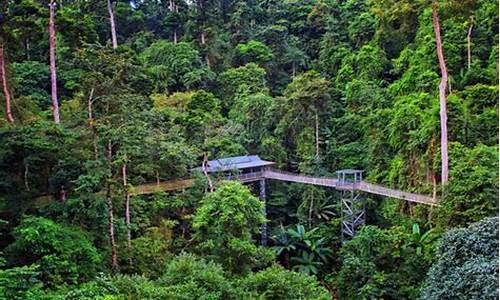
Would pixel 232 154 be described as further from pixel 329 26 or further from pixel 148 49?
pixel 329 26

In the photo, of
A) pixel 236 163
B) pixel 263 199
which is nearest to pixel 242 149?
pixel 236 163

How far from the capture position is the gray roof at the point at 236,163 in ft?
42.1

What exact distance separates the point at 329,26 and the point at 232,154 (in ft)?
28.1

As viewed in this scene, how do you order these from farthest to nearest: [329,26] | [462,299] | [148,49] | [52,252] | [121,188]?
[329,26] < [148,49] < [121,188] < [52,252] < [462,299]

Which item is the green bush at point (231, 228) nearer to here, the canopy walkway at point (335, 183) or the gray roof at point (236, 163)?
the gray roof at point (236, 163)

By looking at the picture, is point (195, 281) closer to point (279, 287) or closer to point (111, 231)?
point (279, 287)

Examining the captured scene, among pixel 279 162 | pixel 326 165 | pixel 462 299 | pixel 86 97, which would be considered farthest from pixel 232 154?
pixel 462 299

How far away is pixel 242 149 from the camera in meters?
15.3

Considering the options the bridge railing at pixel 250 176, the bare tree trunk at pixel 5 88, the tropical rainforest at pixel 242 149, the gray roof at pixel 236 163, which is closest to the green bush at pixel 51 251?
the tropical rainforest at pixel 242 149

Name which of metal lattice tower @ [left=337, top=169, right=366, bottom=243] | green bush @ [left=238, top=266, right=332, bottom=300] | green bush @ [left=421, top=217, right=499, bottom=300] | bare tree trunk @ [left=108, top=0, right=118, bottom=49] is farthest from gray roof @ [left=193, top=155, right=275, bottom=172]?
bare tree trunk @ [left=108, top=0, right=118, bottom=49]

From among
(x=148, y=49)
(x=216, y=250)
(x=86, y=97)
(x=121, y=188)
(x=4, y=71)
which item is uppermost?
(x=148, y=49)

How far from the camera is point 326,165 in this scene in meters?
16.3

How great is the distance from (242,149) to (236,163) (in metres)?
1.38

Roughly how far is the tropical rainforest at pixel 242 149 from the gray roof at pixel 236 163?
1.34 ft
